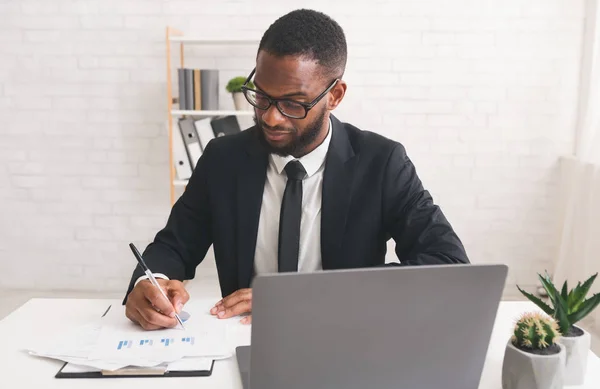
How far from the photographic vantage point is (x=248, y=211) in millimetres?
1524

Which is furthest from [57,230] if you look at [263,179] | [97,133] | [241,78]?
[263,179]

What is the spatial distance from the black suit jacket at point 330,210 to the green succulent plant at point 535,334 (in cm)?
53

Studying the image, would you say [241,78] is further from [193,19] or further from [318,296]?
[318,296]

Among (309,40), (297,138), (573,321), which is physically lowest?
(573,321)

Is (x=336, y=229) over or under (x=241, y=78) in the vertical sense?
under

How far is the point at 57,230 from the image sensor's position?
3.38m

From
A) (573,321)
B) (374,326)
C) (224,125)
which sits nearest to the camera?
(374,326)

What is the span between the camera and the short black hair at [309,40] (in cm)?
137

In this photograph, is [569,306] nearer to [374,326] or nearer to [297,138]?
[374,326]

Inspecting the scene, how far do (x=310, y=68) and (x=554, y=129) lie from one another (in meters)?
2.31

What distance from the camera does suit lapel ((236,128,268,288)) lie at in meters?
1.52

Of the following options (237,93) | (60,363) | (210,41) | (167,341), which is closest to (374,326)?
(167,341)

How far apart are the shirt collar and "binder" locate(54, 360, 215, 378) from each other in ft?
2.09

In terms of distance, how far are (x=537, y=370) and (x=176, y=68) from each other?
269 centimetres
